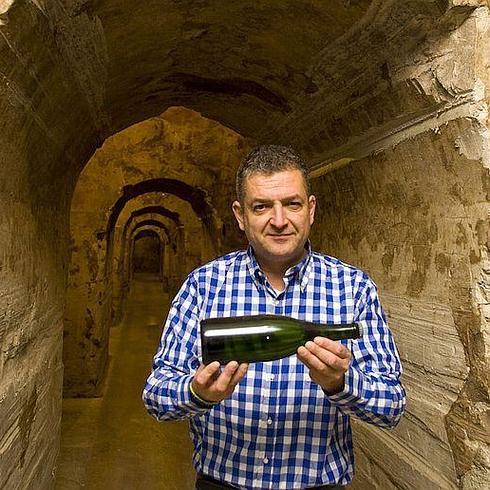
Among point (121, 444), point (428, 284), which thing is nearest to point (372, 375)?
point (428, 284)

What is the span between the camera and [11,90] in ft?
5.58

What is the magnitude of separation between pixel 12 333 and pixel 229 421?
1.02 meters

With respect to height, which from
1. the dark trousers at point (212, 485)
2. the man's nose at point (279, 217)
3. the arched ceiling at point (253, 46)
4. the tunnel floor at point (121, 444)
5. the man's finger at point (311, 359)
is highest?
the arched ceiling at point (253, 46)

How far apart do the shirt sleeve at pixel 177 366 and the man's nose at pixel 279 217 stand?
0.30 m

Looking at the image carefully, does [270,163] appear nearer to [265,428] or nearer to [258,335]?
[258,335]

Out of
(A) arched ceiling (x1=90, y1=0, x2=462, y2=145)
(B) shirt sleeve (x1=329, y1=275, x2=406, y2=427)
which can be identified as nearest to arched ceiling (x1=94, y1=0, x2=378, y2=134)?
(A) arched ceiling (x1=90, y1=0, x2=462, y2=145)

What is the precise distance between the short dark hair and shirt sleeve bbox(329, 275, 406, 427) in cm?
38

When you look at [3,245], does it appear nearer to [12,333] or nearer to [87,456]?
[12,333]

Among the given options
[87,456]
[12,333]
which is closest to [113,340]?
[87,456]

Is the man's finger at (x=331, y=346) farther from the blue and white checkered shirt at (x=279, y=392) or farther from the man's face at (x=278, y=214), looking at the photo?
the man's face at (x=278, y=214)

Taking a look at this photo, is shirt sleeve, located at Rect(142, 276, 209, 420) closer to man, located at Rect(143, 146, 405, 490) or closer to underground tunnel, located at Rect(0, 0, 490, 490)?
man, located at Rect(143, 146, 405, 490)

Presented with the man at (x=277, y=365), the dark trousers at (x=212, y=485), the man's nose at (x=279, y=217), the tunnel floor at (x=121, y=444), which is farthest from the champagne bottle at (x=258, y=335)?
the tunnel floor at (x=121, y=444)

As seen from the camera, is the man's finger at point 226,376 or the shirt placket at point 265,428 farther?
the shirt placket at point 265,428

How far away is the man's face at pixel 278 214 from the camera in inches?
58.6
